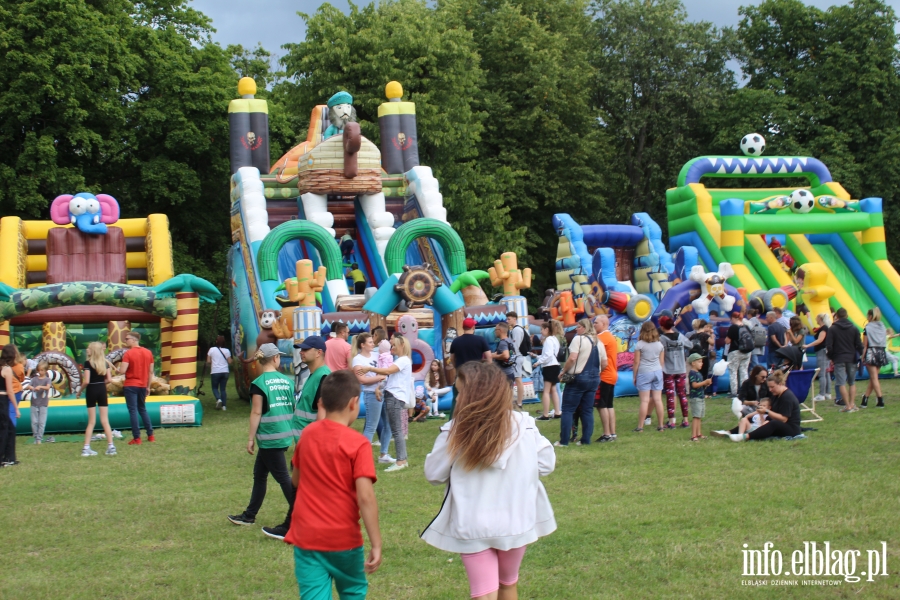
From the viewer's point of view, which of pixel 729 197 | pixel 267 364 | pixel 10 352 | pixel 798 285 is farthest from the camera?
pixel 729 197

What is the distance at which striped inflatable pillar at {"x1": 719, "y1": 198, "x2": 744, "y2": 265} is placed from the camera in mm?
17328

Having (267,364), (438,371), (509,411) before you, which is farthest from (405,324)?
(509,411)

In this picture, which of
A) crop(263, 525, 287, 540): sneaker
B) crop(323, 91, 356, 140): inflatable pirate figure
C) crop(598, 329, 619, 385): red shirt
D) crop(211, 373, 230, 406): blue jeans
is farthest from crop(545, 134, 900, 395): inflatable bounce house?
crop(263, 525, 287, 540): sneaker

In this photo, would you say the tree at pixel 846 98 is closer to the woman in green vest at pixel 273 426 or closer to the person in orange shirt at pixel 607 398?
the person in orange shirt at pixel 607 398

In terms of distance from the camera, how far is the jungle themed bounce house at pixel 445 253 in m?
13.2

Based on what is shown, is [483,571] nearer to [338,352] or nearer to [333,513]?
[333,513]

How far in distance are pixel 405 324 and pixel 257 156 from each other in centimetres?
713

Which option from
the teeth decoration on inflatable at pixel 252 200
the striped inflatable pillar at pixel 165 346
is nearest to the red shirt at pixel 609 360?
the striped inflatable pillar at pixel 165 346

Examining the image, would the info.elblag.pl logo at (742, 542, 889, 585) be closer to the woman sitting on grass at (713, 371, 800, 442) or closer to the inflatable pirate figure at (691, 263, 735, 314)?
the woman sitting on grass at (713, 371, 800, 442)

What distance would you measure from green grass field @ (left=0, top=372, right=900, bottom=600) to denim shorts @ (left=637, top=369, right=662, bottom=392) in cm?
64

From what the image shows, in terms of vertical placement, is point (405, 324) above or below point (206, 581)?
above

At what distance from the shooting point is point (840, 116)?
27.6 metres

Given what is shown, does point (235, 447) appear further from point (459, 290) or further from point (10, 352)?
point (459, 290)

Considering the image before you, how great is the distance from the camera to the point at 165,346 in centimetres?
1415
